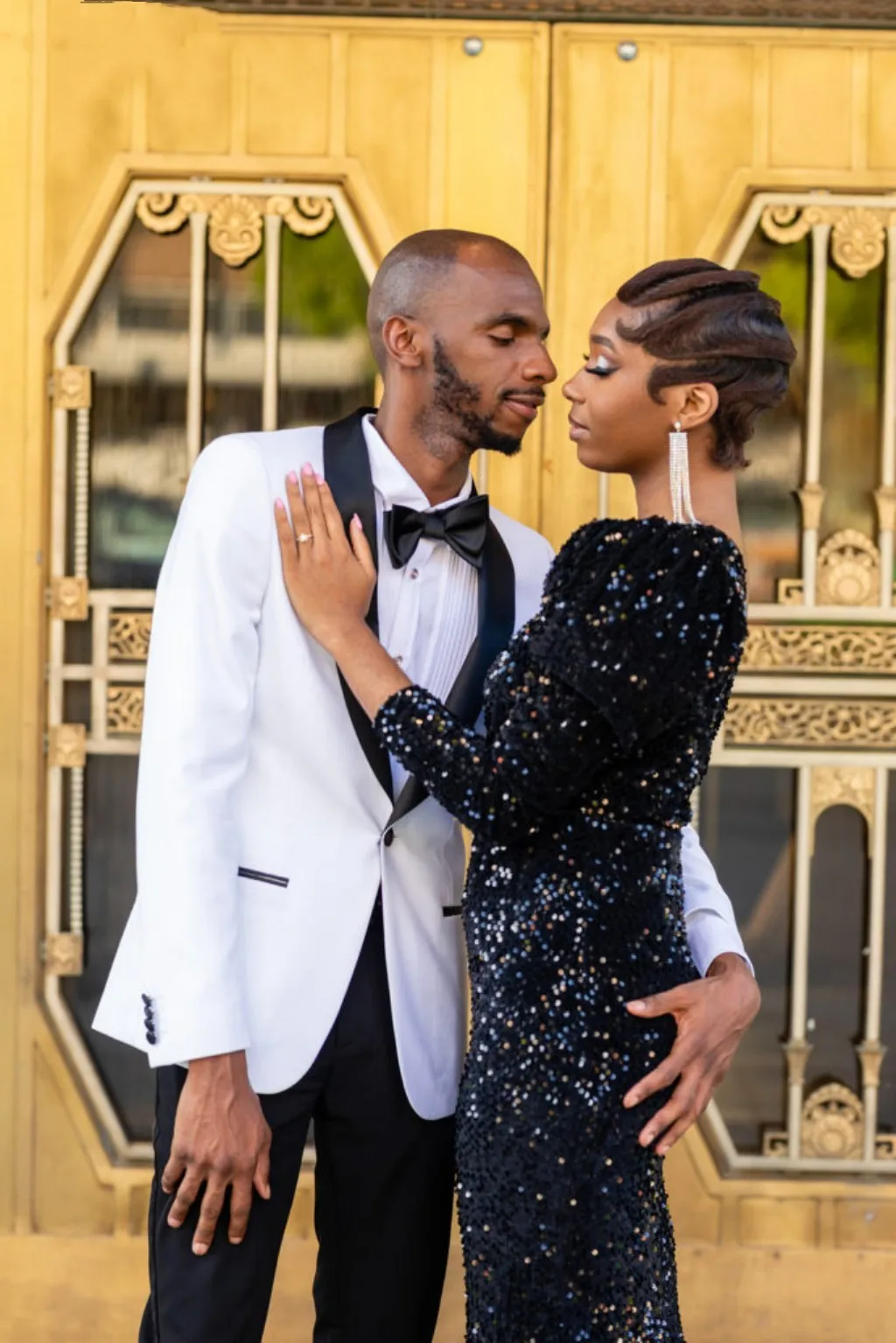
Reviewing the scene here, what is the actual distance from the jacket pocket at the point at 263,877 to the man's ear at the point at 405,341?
78 centimetres

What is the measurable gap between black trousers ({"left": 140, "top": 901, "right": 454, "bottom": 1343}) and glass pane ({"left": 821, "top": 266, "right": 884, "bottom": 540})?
1760 millimetres

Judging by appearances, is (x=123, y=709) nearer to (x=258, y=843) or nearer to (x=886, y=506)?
(x=258, y=843)

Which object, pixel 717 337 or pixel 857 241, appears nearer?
pixel 717 337

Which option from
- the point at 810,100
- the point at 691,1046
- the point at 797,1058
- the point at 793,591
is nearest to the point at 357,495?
the point at 691,1046

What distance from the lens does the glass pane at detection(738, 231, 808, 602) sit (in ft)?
11.7

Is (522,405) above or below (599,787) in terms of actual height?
above

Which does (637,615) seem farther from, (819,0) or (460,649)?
(819,0)

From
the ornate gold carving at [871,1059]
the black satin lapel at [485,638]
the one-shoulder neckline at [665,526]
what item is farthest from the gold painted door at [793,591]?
the one-shoulder neckline at [665,526]

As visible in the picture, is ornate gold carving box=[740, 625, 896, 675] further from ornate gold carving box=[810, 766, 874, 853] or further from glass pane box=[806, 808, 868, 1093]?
glass pane box=[806, 808, 868, 1093]

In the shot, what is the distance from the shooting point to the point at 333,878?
2.27 metres

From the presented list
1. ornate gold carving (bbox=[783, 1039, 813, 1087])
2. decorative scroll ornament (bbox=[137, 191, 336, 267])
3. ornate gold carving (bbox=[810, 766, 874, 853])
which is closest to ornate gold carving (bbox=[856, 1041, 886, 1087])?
ornate gold carving (bbox=[783, 1039, 813, 1087])

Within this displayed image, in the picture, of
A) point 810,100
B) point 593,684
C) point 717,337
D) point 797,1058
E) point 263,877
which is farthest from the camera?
point 797,1058

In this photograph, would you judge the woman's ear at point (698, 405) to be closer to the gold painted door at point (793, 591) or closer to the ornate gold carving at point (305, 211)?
the gold painted door at point (793, 591)

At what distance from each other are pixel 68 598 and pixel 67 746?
32 cm
